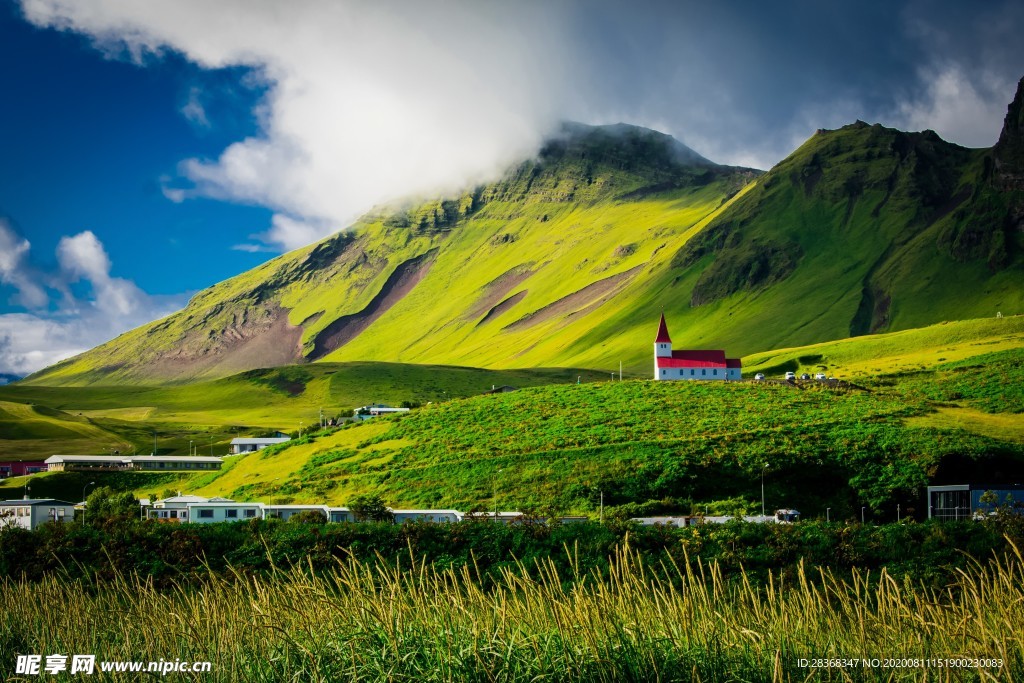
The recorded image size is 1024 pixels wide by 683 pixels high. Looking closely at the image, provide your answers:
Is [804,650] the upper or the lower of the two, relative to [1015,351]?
lower

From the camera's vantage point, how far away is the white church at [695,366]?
112 meters

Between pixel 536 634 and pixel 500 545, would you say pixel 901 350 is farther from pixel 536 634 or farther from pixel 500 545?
pixel 536 634

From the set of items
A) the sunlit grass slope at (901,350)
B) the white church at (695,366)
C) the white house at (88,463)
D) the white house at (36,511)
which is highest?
the sunlit grass slope at (901,350)

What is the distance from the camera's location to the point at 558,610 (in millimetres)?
12906

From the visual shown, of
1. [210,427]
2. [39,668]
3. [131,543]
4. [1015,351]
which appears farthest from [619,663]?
[210,427]

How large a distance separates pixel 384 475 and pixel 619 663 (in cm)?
6049

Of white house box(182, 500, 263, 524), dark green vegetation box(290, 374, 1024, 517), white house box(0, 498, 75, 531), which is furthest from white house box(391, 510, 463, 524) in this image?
white house box(0, 498, 75, 531)

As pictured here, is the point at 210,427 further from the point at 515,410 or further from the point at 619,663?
the point at 619,663

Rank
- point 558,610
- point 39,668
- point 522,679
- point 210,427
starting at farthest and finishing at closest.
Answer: point 210,427 < point 39,668 < point 558,610 < point 522,679

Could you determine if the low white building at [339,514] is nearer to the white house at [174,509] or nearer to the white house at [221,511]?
the white house at [221,511]

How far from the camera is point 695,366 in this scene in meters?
112

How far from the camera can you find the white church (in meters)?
112

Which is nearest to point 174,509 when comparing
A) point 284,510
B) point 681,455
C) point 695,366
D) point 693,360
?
point 284,510

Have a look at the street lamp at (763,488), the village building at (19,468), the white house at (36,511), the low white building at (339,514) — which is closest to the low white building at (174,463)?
the village building at (19,468)
